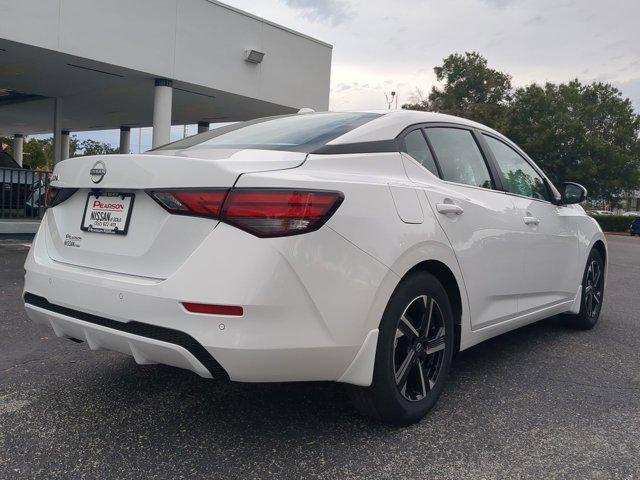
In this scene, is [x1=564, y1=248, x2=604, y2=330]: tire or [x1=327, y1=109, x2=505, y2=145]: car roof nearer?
[x1=327, y1=109, x2=505, y2=145]: car roof

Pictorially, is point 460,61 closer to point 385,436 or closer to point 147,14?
point 147,14

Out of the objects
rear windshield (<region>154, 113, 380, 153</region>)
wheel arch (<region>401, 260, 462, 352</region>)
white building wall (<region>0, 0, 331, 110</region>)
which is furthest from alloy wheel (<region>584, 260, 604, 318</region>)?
white building wall (<region>0, 0, 331, 110</region>)

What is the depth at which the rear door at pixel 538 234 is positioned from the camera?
3.90m

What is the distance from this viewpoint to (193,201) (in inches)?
91.7

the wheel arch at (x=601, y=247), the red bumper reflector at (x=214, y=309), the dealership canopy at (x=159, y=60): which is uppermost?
the dealership canopy at (x=159, y=60)

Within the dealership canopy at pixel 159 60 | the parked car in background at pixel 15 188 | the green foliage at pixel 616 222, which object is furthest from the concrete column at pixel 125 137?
the green foliage at pixel 616 222

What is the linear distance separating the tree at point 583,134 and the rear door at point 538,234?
37.4m

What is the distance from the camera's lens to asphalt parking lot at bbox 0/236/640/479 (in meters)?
2.42

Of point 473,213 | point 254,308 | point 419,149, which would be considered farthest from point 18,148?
point 254,308

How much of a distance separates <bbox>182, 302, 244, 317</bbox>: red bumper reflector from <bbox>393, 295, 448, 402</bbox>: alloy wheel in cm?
83

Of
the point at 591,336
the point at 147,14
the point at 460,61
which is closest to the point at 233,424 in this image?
the point at 591,336

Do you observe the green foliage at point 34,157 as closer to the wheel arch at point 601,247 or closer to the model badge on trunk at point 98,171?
the wheel arch at point 601,247

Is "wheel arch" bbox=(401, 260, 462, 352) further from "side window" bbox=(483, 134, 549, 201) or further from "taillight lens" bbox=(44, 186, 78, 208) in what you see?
"taillight lens" bbox=(44, 186, 78, 208)

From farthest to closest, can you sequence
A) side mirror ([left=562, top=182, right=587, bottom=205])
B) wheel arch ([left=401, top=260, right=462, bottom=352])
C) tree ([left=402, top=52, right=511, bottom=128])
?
tree ([left=402, top=52, right=511, bottom=128]) → side mirror ([left=562, top=182, right=587, bottom=205]) → wheel arch ([left=401, top=260, right=462, bottom=352])
